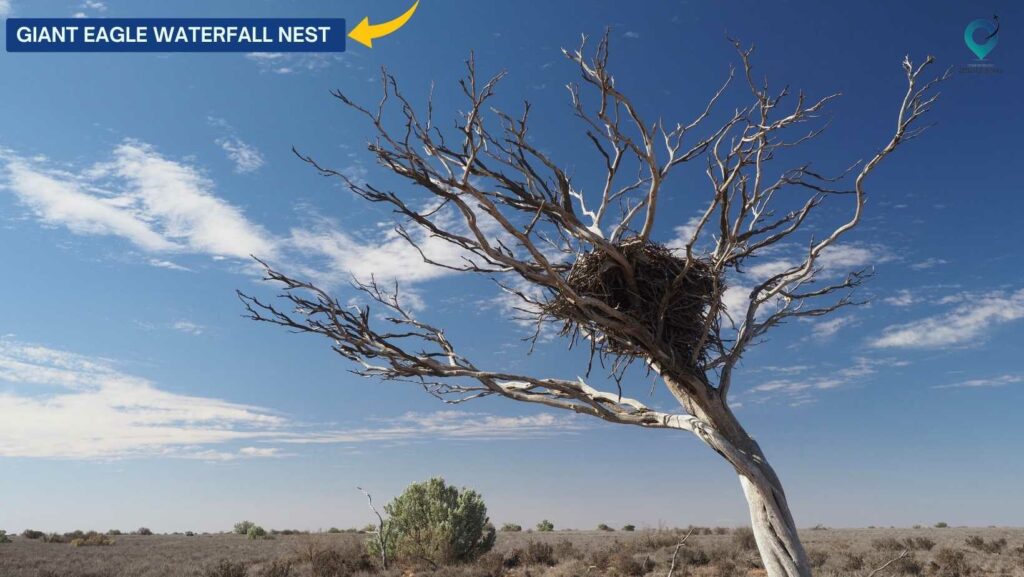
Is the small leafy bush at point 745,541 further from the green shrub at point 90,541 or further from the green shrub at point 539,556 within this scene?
the green shrub at point 90,541

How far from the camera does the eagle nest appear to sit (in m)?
5.68

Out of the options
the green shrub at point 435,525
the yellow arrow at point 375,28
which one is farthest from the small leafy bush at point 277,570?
the yellow arrow at point 375,28

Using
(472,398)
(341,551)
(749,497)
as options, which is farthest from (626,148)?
(341,551)

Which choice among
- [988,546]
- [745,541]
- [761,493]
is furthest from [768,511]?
[988,546]

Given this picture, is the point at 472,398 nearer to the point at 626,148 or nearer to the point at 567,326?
the point at 567,326

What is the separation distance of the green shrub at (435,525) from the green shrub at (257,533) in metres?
30.4

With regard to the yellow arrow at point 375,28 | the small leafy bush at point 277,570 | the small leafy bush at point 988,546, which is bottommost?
the small leafy bush at point 988,546

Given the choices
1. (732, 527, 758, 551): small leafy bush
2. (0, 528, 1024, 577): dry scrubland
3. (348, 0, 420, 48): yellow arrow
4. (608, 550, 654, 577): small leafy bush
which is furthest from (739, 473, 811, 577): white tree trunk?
(732, 527, 758, 551): small leafy bush

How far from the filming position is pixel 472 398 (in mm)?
6320

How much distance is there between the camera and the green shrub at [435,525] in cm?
2014

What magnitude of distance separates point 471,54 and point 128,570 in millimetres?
26668

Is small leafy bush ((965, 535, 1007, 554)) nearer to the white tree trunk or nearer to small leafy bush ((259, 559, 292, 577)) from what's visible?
small leafy bush ((259, 559, 292, 577))

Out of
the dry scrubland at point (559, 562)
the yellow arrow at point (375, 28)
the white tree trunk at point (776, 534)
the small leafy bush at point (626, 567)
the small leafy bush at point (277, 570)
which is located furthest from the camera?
the small leafy bush at point (626, 567)

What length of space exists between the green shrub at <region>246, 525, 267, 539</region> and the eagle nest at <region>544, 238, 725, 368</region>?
48091 mm
